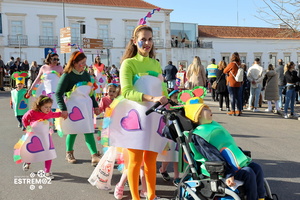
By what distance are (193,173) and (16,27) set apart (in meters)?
40.9

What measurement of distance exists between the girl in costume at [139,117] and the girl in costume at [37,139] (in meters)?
1.68

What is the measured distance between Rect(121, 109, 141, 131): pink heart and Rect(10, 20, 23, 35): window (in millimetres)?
39784

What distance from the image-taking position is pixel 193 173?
11.7ft

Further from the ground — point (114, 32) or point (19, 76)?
point (114, 32)

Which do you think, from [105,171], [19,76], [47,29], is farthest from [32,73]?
[47,29]

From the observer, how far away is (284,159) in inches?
251

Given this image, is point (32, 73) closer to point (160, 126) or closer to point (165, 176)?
point (165, 176)

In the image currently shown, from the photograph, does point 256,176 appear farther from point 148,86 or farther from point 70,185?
point 70,185

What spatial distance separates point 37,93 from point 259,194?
249 inches

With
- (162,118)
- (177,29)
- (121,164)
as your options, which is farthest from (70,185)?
(177,29)

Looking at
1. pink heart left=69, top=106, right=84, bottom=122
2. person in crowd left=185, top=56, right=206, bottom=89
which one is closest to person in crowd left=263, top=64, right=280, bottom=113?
person in crowd left=185, top=56, right=206, bottom=89

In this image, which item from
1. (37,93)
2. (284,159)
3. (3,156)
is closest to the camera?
(284,159)

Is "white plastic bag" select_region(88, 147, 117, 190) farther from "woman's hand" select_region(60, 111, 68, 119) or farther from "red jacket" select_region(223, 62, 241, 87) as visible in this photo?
"red jacket" select_region(223, 62, 241, 87)
